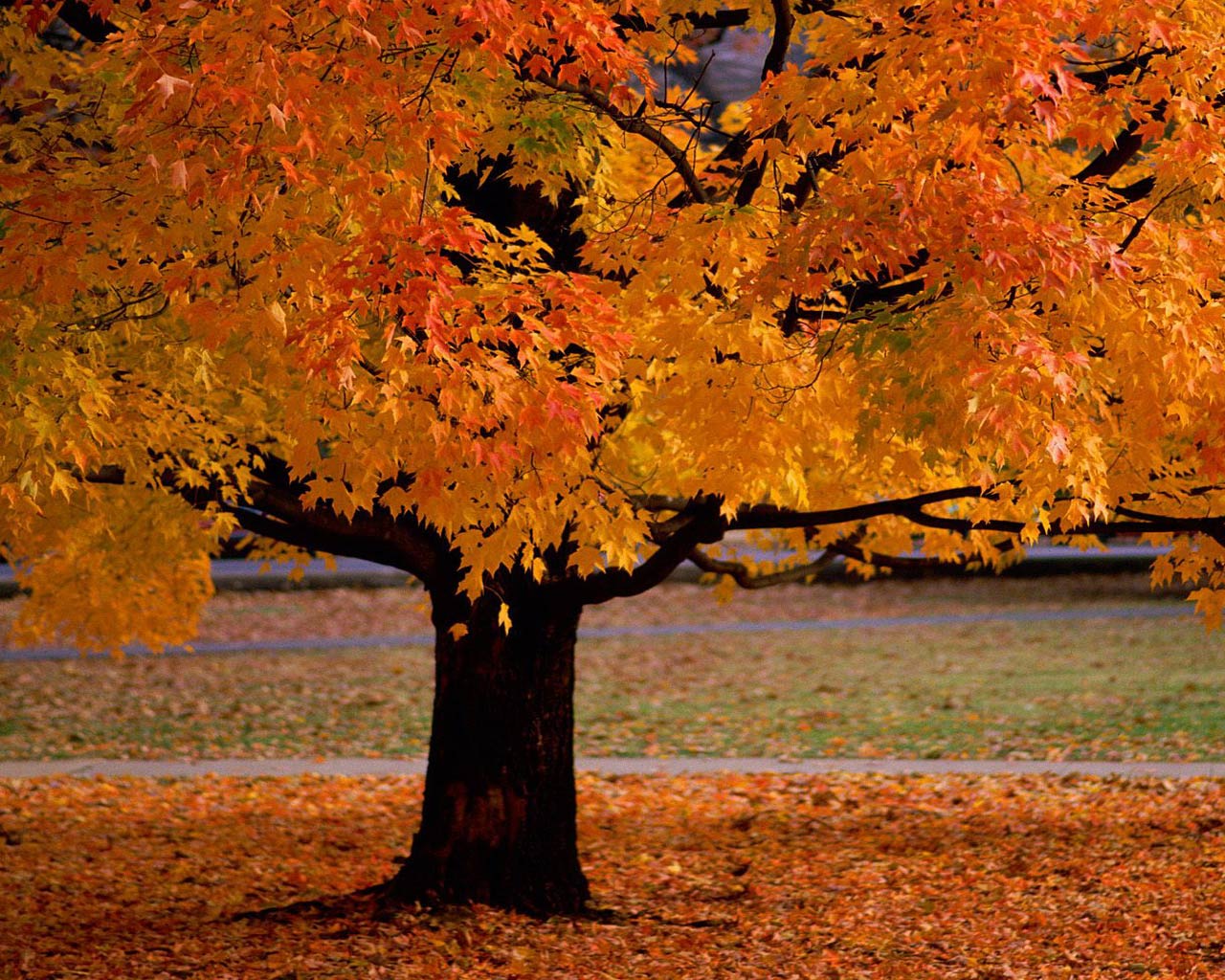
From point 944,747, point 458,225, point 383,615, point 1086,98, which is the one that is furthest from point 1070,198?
point 383,615

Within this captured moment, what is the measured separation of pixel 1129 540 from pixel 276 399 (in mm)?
29937

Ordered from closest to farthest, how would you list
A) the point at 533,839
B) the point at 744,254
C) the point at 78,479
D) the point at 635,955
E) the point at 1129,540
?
the point at 744,254
the point at 78,479
the point at 635,955
the point at 533,839
the point at 1129,540

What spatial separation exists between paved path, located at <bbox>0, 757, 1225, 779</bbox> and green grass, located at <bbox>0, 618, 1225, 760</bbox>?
92cm

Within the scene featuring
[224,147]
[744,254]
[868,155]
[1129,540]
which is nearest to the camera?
[224,147]

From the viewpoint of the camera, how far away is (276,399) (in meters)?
7.75

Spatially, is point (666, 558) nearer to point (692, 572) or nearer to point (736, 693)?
point (736, 693)

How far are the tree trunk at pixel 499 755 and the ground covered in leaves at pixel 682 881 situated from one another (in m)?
0.27

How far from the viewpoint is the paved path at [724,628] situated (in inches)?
879

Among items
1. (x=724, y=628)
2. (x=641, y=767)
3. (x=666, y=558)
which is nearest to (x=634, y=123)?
(x=666, y=558)

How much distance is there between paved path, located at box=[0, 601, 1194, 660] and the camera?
2233cm

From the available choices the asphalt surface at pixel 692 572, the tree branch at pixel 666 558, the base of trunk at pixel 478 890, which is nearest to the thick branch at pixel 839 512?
the tree branch at pixel 666 558

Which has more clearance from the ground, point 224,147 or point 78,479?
point 224,147

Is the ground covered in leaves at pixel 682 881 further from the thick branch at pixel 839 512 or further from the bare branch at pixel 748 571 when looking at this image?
the thick branch at pixel 839 512

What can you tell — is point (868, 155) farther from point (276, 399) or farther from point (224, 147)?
point (276, 399)
